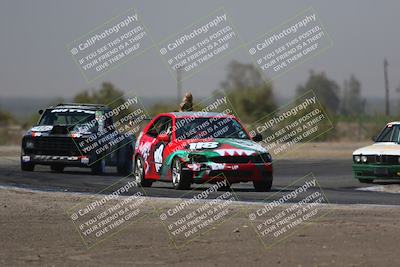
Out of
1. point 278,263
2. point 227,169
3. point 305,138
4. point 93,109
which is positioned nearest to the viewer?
point 278,263

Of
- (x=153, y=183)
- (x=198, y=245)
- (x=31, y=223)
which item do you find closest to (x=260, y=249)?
(x=198, y=245)

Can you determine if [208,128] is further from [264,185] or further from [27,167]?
[27,167]

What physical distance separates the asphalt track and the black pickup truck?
0.36m

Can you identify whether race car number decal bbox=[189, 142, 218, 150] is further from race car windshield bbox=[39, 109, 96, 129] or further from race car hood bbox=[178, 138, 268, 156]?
race car windshield bbox=[39, 109, 96, 129]

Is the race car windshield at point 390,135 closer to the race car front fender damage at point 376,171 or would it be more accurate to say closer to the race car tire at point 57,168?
the race car front fender damage at point 376,171

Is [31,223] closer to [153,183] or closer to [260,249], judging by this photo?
[260,249]

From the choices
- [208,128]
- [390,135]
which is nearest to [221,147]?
[208,128]

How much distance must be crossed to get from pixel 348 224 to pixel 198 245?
8.31 ft

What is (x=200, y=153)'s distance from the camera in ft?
68.0

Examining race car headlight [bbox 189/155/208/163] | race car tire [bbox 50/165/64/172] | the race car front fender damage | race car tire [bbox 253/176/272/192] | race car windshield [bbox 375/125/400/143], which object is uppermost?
race car headlight [bbox 189/155/208/163]

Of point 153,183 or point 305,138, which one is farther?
point 305,138

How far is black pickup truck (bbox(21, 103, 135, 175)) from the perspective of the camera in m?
27.3

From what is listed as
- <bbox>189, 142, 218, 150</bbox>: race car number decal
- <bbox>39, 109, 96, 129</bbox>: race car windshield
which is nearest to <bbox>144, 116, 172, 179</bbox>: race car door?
<bbox>189, 142, 218, 150</bbox>: race car number decal

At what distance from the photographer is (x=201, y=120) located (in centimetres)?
2186
